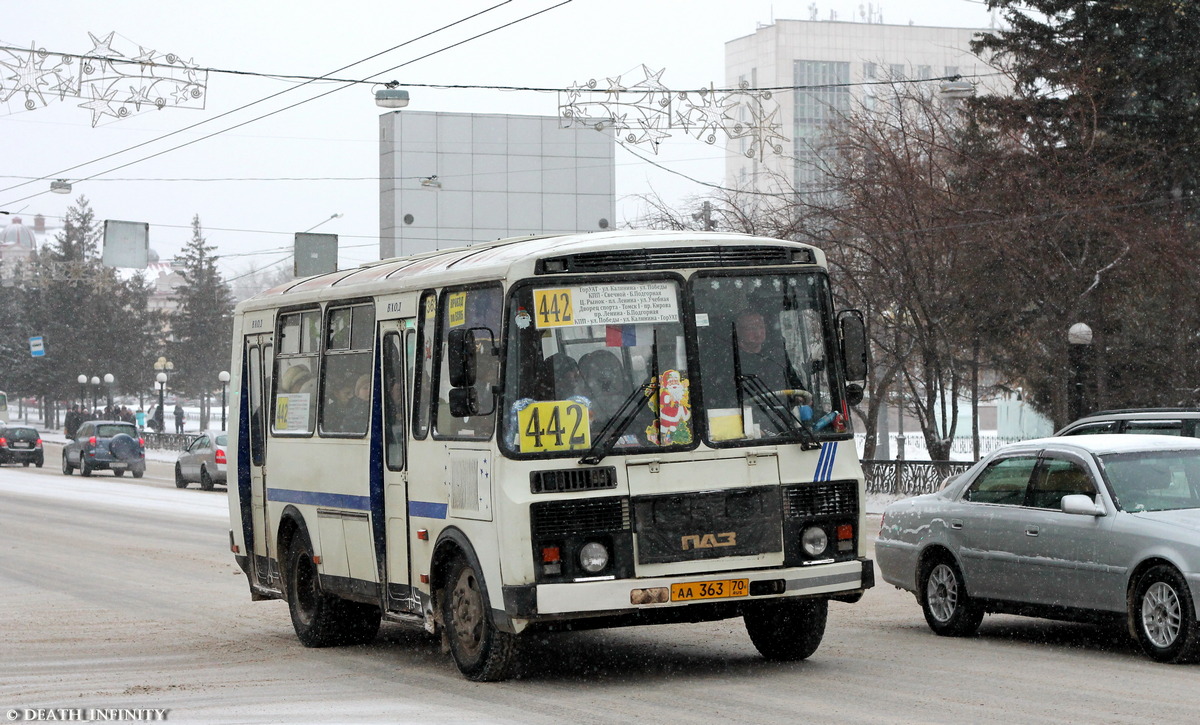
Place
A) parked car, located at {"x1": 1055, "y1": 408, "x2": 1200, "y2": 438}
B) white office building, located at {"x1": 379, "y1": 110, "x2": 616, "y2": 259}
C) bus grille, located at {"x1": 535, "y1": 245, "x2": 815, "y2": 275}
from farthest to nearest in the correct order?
white office building, located at {"x1": 379, "y1": 110, "x2": 616, "y2": 259} < parked car, located at {"x1": 1055, "y1": 408, "x2": 1200, "y2": 438} < bus grille, located at {"x1": 535, "y1": 245, "x2": 815, "y2": 275}

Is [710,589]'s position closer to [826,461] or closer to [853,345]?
[826,461]

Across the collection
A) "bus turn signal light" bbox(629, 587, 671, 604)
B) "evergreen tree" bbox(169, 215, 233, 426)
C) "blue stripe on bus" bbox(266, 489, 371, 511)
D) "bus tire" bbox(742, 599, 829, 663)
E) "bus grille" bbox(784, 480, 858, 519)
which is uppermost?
"evergreen tree" bbox(169, 215, 233, 426)

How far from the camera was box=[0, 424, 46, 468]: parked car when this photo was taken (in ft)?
178

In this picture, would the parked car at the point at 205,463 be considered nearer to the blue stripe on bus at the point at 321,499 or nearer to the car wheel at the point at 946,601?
the blue stripe on bus at the point at 321,499

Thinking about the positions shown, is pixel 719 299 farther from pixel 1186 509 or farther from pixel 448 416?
pixel 1186 509

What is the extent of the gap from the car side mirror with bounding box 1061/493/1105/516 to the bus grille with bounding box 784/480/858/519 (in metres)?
1.63

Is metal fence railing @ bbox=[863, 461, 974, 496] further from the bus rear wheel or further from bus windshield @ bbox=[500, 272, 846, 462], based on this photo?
bus windshield @ bbox=[500, 272, 846, 462]

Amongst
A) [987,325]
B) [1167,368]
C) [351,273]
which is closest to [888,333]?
[987,325]

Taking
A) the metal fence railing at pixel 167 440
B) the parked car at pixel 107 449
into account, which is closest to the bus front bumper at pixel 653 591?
the parked car at pixel 107 449

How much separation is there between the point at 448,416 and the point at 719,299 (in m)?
1.87

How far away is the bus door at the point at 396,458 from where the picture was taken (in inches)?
439

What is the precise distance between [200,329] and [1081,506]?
4088 inches

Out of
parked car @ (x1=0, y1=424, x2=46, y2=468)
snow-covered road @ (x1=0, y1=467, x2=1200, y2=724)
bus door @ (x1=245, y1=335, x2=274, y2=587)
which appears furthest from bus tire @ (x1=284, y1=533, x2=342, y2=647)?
parked car @ (x1=0, y1=424, x2=46, y2=468)

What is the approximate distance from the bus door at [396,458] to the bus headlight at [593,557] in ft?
6.04
